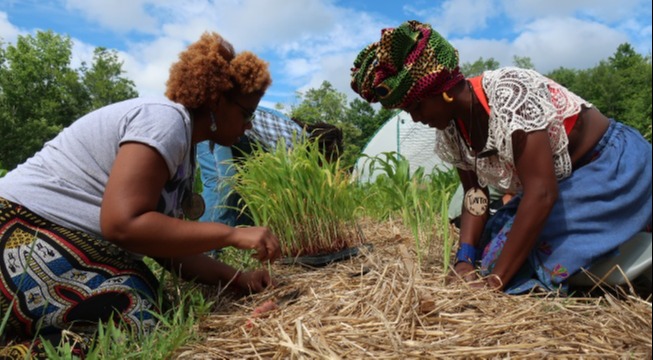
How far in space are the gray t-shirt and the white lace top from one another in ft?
3.53

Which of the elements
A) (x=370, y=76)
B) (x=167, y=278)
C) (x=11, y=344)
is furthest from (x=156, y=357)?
(x=370, y=76)

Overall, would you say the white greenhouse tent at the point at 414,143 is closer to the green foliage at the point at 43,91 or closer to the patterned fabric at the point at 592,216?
the patterned fabric at the point at 592,216

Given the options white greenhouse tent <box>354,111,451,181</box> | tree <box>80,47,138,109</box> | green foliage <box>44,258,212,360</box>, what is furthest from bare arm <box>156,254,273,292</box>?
tree <box>80,47,138,109</box>

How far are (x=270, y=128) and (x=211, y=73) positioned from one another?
5.99ft

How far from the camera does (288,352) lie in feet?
3.74

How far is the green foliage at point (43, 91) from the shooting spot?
20891mm

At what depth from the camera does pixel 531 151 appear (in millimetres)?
1551

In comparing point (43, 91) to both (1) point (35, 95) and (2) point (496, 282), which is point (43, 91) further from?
(2) point (496, 282)

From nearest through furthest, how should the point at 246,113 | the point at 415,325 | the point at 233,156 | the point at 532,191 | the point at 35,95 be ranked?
the point at 415,325 < the point at 532,191 < the point at 246,113 < the point at 233,156 < the point at 35,95

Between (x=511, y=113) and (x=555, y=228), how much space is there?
1.49 feet

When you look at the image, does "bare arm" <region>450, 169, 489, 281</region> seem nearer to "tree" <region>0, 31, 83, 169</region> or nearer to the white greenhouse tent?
the white greenhouse tent

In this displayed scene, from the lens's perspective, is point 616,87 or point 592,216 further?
point 616,87

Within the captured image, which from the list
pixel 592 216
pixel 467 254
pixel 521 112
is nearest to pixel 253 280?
pixel 467 254

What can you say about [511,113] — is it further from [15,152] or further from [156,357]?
A: [15,152]
